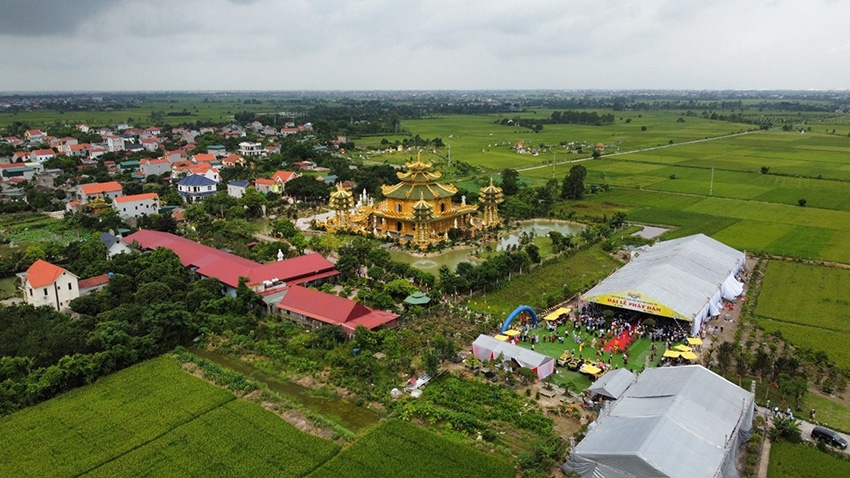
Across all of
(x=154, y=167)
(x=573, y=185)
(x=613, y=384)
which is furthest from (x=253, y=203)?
(x=613, y=384)

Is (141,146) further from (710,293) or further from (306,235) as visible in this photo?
(710,293)

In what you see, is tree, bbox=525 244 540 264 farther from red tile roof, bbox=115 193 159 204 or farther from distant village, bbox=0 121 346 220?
red tile roof, bbox=115 193 159 204

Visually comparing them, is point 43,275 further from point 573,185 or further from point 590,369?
point 573,185

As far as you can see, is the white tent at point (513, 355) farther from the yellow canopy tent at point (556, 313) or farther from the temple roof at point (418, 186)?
the temple roof at point (418, 186)

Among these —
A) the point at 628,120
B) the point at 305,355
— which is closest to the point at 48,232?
the point at 305,355

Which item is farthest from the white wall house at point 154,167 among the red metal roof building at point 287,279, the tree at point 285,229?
the tree at point 285,229
